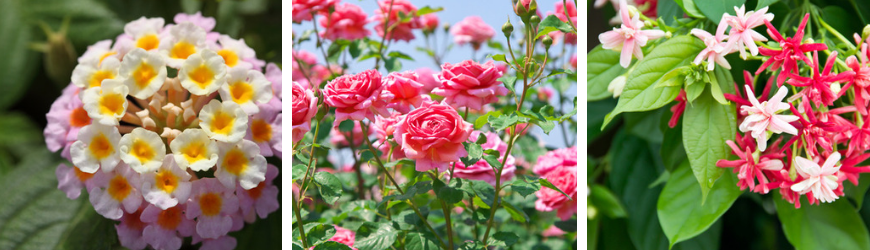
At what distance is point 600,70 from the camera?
1.87 feet

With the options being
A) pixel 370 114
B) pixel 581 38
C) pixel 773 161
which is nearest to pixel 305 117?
pixel 370 114

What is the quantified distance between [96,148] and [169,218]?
7 centimetres

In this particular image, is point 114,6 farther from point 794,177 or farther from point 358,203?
point 794,177

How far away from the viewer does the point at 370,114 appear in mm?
438

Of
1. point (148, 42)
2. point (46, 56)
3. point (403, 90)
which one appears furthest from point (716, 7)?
point (46, 56)

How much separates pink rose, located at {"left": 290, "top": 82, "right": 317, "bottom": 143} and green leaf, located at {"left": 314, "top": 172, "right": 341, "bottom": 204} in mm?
40

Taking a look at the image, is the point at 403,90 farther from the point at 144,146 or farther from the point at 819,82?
the point at 819,82

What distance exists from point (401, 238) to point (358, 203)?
5 cm

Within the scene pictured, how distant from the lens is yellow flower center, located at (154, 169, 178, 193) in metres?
0.43

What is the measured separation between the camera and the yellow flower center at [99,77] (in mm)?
460

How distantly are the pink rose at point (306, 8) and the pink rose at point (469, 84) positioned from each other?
0.15 meters

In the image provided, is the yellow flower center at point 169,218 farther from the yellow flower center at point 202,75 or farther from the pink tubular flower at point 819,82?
the pink tubular flower at point 819,82

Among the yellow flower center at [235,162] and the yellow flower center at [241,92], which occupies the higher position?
the yellow flower center at [241,92]

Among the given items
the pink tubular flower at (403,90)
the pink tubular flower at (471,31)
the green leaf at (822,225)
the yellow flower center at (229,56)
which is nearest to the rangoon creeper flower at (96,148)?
the yellow flower center at (229,56)
